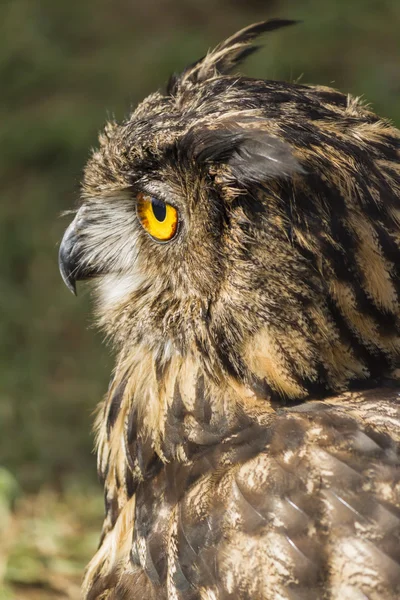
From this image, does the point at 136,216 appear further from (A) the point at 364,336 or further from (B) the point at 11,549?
(B) the point at 11,549

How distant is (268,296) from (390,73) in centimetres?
374

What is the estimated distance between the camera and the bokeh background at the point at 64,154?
3.23 m

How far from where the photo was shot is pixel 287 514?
1.54m

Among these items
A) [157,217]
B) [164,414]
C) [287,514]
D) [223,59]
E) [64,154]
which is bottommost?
[287,514]

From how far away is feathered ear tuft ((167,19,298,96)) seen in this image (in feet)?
6.59

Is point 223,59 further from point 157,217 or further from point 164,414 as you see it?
point 164,414

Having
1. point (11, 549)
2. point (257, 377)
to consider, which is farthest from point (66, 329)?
point (257, 377)

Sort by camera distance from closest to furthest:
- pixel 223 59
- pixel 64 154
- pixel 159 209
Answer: pixel 159 209 < pixel 223 59 < pixel 64 154

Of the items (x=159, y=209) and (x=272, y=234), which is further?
(x=159, y=209)

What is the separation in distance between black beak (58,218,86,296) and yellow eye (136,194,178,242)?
235 mm

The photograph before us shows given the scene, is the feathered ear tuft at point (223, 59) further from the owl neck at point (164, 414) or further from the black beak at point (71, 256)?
the owl neck at point (164, 414)

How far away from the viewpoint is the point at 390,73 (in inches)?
199

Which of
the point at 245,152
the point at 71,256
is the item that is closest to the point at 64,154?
the point at 71,256

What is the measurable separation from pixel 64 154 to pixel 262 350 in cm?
347
